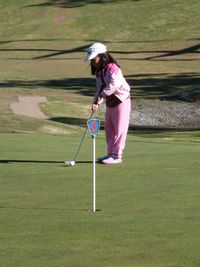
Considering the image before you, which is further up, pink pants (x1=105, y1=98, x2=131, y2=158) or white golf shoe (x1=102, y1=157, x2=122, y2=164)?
pink pants (x1=105, y1=98, x2=131, y2=158)

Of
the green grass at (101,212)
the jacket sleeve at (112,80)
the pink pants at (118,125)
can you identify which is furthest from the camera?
the pink pants at (118,125)

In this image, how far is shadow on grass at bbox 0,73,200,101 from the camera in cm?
4038

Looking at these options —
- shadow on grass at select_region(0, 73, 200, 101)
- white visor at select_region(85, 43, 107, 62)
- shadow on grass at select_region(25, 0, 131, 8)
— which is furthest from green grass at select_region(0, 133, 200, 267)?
shadow on grass at select_region(25, 0, 131, 8)

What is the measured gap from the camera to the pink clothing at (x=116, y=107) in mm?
12398

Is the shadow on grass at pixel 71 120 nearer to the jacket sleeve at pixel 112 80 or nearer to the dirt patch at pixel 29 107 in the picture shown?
the dirt patch at pixel 29 107

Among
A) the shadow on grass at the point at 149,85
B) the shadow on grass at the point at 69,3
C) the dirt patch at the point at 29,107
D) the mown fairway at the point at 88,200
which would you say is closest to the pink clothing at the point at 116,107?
the mown fairway at the point at 88,200

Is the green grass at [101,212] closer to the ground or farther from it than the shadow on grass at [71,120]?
farther from it

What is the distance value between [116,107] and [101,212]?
4576 millimetres

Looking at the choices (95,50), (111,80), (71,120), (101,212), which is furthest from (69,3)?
(101,212)

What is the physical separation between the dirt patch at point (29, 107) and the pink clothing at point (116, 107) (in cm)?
1522

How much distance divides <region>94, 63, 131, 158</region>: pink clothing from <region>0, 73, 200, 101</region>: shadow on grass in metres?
25.1

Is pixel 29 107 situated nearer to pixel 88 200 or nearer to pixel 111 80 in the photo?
pixel 111 80

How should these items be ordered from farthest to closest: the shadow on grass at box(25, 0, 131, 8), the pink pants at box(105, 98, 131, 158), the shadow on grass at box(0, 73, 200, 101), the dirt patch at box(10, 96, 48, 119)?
the shadow on grass at box(25, 0, 131, 8)
the shadow on grass at box(0, 73, 200, 101)
the dirt patch at box(10, 96, 48, 119)
the pink pants at box(105, 98, 131, 158)

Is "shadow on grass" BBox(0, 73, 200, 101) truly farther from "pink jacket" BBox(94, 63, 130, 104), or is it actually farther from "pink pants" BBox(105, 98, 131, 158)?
"pink jacket" BBox(94, 63, 130, 104)
